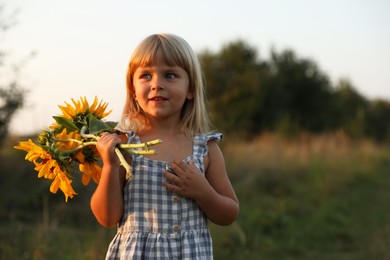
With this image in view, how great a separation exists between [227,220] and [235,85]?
2280 cm

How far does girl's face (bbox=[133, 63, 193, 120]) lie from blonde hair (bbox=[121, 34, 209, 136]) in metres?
0.03

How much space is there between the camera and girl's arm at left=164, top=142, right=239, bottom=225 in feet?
7.81

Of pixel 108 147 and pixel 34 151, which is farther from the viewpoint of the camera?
pixel 34 151

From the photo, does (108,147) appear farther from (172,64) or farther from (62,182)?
(172,64)

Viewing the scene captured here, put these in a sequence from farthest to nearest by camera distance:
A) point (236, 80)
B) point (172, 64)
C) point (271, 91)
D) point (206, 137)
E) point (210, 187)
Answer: point (271, 91), point (236, 80), point (206, 137), point (172, 64), point (210, 187)

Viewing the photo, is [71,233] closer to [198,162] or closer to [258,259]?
[258,259]

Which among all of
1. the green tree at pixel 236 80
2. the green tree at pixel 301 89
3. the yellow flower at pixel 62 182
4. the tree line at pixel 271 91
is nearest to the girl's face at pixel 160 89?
Answer: the yellow flower at pixel 62 182

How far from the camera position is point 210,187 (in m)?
2.43

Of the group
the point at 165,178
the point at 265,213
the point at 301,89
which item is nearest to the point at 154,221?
the point at 165,178

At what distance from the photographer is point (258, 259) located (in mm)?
5262

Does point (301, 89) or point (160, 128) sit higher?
point (301, 89)

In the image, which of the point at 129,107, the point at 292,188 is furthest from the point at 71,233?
the point at 292,188

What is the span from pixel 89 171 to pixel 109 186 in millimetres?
108

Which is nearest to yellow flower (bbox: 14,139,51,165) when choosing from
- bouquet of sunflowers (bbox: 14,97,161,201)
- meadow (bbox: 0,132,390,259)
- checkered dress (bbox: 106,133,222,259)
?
bouquet of sunflowers (bbox: 14,97,161,201)
